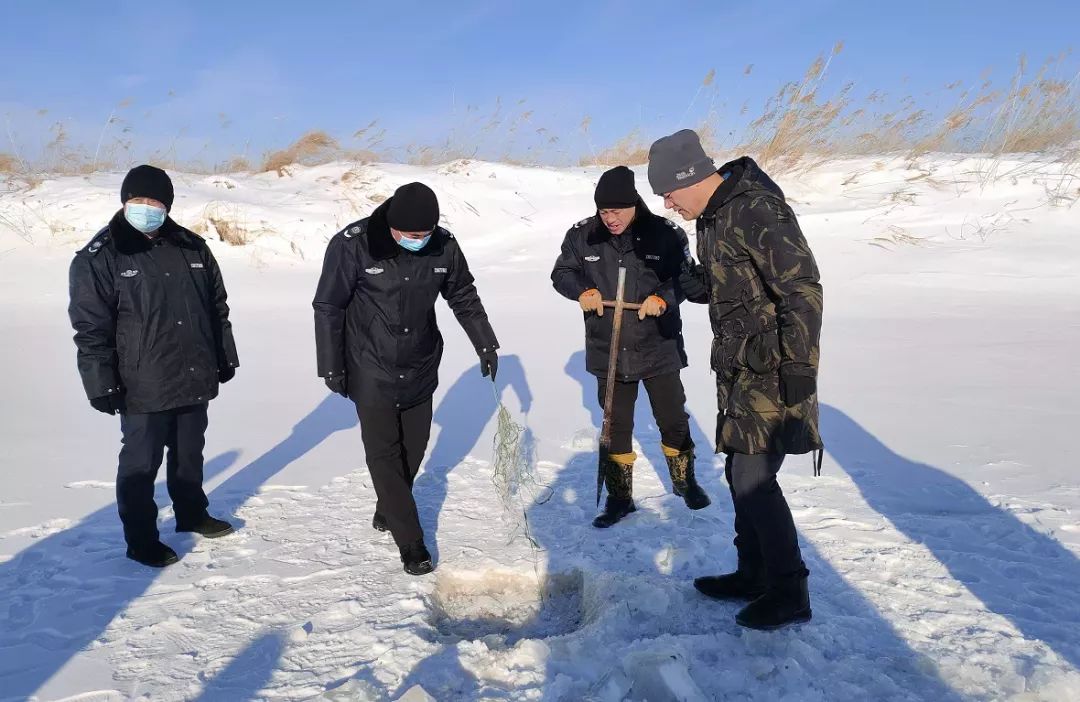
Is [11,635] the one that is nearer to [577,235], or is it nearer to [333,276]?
[333,276]

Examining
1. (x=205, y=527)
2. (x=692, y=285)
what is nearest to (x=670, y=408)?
(x=692, y=285)

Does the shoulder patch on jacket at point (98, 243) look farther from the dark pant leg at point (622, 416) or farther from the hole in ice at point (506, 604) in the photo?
the dark pant leg at point (622, 416)

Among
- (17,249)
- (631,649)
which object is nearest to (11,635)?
(631,649)

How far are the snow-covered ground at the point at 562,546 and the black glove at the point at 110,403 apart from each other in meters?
0.77

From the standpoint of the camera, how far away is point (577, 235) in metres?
3.95

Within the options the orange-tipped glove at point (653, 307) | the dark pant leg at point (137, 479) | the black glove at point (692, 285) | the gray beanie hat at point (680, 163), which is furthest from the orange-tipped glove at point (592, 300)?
the dark pant leg at point (137, 479)

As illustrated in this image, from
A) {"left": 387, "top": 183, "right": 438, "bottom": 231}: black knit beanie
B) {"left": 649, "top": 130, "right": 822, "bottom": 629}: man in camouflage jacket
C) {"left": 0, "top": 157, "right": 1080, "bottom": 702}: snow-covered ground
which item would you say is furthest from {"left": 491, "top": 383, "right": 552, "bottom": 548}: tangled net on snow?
{"left": 649, "top": 130, "right": 822, "bottom": 629}: man in camouflage jacket

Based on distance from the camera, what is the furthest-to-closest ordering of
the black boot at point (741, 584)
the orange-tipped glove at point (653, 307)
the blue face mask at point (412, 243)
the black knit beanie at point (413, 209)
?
the orange-tipped glove at point (653, 307) < the blue face mask at point (412, 243) < the black knit beanie at point (413, 209) < the black boot at point (741, 584)

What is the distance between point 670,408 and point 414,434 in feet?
4.63

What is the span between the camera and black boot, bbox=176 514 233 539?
12.3ft

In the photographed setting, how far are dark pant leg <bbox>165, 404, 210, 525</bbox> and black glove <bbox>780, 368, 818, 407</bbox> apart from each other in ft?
9.59

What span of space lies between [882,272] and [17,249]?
1295 centimetres

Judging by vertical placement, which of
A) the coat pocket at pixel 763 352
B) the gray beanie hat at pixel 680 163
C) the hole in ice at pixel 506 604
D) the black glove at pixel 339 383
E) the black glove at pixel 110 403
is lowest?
the hole in ice at pixel 506 604

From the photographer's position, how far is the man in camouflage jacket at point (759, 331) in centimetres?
240
